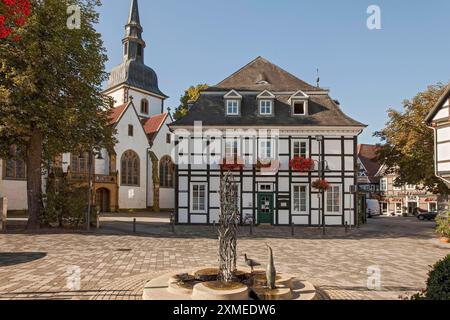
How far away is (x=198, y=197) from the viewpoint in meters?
25.3

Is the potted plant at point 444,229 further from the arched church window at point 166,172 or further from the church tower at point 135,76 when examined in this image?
the church tower at point 135,76

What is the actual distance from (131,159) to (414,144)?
3086cm

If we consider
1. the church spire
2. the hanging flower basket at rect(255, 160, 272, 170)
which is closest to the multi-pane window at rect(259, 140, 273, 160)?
the hanging flower basket at rect(255, 160, 272, 170)

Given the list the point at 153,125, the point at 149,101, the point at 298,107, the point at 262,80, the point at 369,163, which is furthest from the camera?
the point at 369,163

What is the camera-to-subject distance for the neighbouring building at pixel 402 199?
52.3m

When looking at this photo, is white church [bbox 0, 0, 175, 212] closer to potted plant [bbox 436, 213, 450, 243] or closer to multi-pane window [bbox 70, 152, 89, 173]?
multi-pane window [bbox 70, 152, 89, 173]

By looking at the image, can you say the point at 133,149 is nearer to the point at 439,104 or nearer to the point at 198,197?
the point at 198,197

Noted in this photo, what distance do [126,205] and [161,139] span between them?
10.1 metres

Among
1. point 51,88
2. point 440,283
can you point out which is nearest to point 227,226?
point 440,283
